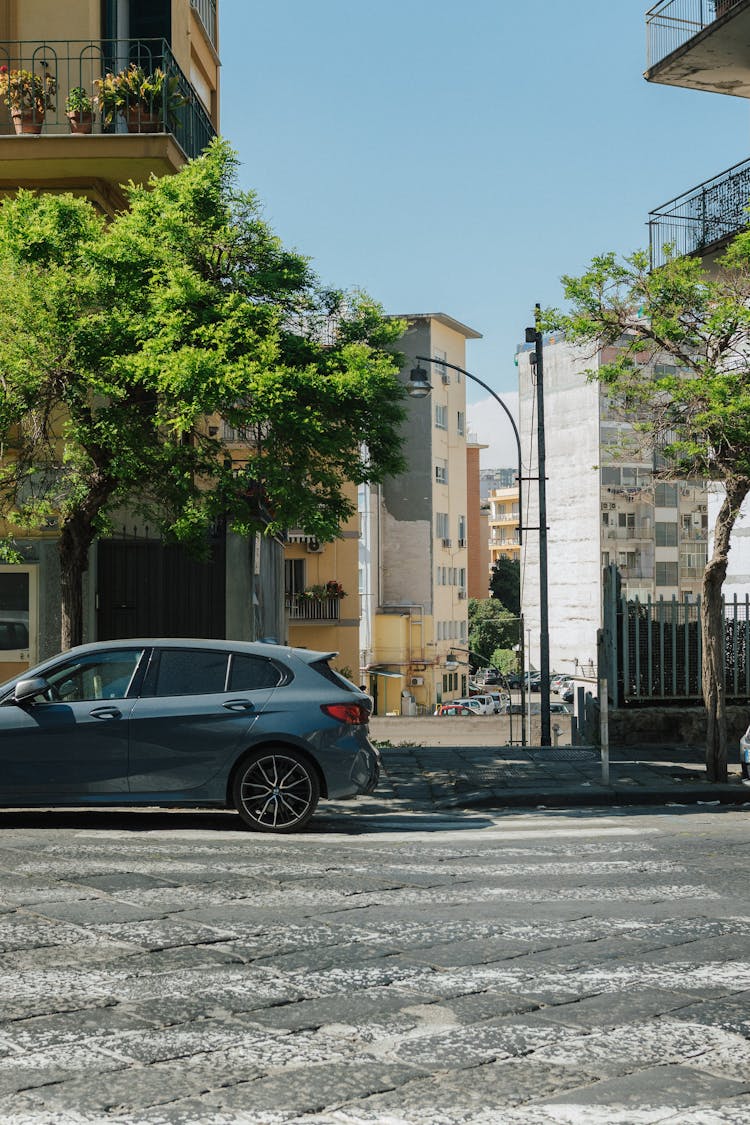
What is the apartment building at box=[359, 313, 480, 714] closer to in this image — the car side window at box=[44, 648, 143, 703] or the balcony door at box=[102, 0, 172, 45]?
the balcony door at box=[102, 0, 172, 45]

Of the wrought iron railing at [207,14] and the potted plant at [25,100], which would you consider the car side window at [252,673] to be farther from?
the wrought iron railing at [207,14]

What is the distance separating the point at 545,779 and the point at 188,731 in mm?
5428

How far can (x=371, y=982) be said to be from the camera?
241 inches

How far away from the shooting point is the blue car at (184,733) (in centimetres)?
1048

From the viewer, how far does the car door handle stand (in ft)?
34.6

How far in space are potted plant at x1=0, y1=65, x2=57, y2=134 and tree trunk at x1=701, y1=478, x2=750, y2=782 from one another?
1036 centimetres

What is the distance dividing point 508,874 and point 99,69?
14506 mm

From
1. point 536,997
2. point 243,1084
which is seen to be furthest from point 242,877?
point 243,1084

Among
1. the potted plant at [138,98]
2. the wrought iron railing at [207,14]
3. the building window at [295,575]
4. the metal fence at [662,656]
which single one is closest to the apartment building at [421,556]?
the building window at [295,575]

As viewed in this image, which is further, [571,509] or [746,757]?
[571,509]

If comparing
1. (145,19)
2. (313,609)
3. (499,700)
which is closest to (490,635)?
(499,700)

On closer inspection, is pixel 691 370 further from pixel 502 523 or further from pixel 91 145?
pixel 502 523

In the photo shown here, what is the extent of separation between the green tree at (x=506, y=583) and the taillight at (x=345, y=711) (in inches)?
3354

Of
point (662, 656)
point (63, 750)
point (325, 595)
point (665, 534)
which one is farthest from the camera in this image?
point (665, 534)
